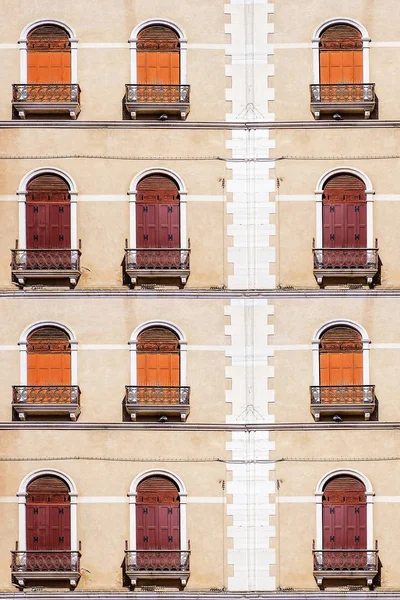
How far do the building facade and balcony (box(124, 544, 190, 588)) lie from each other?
0.08 m

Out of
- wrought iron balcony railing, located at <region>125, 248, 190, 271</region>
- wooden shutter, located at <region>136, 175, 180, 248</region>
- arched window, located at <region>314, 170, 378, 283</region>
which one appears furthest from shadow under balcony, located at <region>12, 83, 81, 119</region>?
arched window, located at <region>314, 170, 378, 283</region>

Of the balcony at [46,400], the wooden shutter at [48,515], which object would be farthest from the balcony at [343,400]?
the wooden shutter at [48,515]

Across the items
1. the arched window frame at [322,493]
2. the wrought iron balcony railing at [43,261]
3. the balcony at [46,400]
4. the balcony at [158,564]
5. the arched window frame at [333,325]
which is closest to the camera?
the balcony at [158,564]

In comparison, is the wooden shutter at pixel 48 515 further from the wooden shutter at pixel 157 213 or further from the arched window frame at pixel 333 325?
the arched window frame at pixel 333 325

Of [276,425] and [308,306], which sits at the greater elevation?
[308,306]

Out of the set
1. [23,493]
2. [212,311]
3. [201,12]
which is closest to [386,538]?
[212,311]

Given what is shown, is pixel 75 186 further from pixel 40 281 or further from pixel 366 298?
pixel 366 298

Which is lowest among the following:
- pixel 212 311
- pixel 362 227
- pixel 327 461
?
pixel 327 461

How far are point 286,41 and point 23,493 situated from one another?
14.9 m

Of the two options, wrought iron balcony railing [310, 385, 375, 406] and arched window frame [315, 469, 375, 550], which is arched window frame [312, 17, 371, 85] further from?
arched window frame [315, 469, 375, 550]

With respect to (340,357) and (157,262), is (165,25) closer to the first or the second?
(157,262)

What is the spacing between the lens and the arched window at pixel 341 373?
3481cm

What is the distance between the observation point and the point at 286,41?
36.1 metres

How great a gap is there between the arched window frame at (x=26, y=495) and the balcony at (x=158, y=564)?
5.16ft
